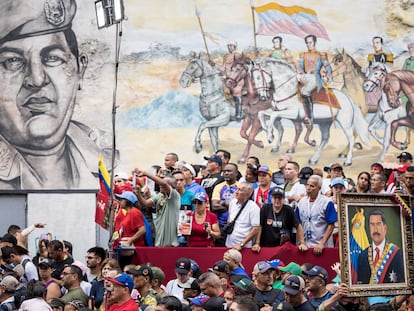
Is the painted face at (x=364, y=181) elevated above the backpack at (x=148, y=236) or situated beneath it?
elevated above

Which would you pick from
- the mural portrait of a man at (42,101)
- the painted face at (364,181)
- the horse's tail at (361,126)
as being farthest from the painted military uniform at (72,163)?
the painted face at (364,181)

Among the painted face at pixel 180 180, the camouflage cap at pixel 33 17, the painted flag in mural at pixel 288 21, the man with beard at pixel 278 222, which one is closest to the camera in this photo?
the man with beard at pixel 278 222

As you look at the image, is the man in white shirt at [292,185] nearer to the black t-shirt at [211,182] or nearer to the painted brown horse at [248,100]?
the black t-shirt at [211,182]

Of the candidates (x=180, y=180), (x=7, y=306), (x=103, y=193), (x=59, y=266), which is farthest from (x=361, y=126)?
(x=7, y=306)

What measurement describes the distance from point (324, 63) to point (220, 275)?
12.9 m

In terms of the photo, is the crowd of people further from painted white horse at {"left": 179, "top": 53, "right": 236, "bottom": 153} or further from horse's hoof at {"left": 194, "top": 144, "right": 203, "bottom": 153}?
painted white horse at {"left": 179, "top": 53, "right": 236, "bottom": 153}

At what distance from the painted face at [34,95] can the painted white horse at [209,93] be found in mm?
2303

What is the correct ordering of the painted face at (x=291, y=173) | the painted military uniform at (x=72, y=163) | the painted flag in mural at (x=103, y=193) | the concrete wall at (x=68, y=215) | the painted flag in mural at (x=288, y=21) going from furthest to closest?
the painted flag in mural at (x=288, y=21) < the painted military uniform at (x=72, y=163) < the concrete wall at (x=68, y=215) < the painted face at (x=291, y=173) < the painted flag in mural at (x=103, y=193)

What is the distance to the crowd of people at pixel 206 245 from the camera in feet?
31.7

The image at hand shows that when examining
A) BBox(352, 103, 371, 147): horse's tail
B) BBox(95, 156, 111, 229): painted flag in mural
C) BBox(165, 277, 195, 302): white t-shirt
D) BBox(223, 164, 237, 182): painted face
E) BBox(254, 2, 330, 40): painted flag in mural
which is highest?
BBox(254, 2, 330, 40): painted flag in mural

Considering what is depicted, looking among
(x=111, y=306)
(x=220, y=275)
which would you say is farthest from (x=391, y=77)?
(x=111, y=306)

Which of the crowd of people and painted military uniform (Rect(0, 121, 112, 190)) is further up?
painted military uniform (Rect(0, 121, 112, 190))

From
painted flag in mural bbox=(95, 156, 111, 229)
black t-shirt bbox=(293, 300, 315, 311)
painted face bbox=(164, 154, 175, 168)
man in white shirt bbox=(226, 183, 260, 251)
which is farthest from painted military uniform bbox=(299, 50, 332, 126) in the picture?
black t-shirt bbox=(293, 300, 315, 311)

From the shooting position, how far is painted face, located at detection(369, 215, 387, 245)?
7891 millimetres
